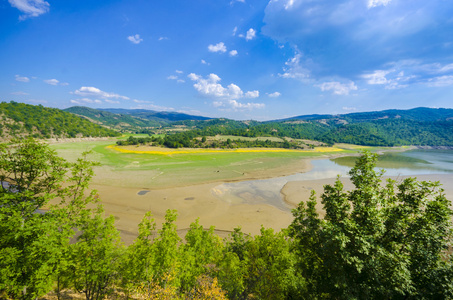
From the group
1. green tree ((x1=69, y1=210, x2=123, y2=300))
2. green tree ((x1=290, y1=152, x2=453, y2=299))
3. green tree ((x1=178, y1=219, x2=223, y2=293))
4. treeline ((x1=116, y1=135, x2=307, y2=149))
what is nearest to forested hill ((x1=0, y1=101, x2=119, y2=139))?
treeline ((x1=116, y1=135, x2=307, y2=149))

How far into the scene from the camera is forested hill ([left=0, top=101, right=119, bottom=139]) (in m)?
118

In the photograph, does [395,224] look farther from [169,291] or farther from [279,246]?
[169,291]

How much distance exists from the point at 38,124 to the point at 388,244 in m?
196

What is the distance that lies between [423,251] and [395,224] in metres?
1.23

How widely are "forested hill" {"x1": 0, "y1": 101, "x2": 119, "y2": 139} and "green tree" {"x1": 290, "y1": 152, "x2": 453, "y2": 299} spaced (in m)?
156

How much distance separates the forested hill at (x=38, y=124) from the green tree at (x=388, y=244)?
15587 cm

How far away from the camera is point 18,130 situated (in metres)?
118

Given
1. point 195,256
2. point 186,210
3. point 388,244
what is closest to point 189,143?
point 186,210

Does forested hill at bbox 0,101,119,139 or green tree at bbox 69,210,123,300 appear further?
forested hill at bbox 0,101,119,139

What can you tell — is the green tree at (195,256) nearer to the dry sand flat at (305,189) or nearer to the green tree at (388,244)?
the green tree at (388,244)

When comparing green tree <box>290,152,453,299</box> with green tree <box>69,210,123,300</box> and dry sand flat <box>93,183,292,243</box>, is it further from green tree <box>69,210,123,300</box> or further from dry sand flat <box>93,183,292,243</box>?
dry sand flat <box>93,183,292,243</box>

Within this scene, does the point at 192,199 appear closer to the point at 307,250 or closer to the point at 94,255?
the point at 94,255

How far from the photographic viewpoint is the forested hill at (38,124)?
117887 mm

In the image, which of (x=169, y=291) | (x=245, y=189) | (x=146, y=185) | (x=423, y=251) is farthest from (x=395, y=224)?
(x=146, y=185)
